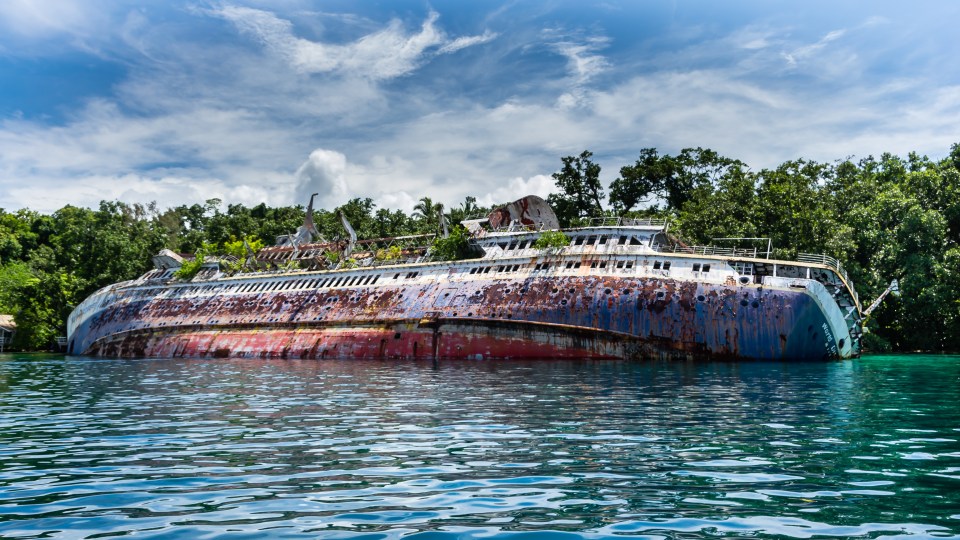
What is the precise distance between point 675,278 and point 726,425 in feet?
75.3

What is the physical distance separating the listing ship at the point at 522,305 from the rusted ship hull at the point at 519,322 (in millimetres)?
69

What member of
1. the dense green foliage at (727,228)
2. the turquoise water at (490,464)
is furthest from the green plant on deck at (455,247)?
the turquoise water at (490,464)

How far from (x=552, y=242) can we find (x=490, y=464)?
3215 cm

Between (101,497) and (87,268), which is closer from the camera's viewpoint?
(101,497)

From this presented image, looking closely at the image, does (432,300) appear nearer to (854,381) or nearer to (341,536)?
(854,381)

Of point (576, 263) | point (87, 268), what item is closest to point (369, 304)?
point (576, 263)

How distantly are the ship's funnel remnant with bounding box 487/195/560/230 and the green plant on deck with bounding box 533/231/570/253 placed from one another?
5.02m

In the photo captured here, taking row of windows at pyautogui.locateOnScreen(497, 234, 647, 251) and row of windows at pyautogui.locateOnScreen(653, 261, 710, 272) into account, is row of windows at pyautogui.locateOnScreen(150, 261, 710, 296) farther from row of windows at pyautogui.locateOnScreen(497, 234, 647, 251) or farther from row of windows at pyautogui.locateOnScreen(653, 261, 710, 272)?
row of windows at pyautogui.locateOnScreen(497, 234, 647, 251)

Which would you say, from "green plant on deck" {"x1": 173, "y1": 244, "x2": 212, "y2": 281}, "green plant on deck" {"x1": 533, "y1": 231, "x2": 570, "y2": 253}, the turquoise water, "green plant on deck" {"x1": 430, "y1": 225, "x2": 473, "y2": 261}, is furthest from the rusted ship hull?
the turquoise water

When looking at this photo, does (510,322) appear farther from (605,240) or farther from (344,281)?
(344,281)

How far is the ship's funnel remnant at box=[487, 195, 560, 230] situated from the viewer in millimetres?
47906

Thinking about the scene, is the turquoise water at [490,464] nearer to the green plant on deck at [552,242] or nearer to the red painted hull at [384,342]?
the red painted hull at [384,342]

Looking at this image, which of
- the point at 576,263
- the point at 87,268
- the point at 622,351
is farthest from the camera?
the point at 87,268

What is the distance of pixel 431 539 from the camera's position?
684 centimetres
